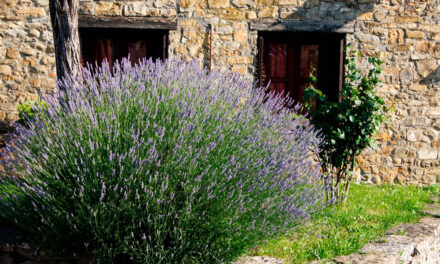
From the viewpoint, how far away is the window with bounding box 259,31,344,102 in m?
6.76

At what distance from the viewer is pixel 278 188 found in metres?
3.00

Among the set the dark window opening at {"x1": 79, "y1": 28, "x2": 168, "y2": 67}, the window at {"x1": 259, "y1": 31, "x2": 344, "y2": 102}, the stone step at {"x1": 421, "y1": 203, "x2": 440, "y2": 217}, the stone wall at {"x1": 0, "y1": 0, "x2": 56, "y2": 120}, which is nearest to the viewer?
the stone step at {"x1": 421, "y1": 203, "x2": 440, "y2": 217}

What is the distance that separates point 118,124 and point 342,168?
114 inches

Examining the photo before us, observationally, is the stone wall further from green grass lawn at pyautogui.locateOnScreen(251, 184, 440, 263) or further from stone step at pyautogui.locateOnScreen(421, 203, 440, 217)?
stone step at pyautogui.locateOnScreen(421, 203, 440, 217)

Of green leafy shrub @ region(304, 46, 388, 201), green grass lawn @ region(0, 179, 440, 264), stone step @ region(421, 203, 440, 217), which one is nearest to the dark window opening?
green leafy shrub @ region(304, 46, 388, 201)

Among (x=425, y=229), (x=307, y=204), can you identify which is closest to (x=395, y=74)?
(x=425, y=229)

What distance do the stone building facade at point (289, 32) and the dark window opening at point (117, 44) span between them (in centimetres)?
26

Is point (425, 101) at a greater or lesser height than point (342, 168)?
greater

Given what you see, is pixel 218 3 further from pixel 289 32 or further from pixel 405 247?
pixel 405 247

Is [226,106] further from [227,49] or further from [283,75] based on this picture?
[283,75]

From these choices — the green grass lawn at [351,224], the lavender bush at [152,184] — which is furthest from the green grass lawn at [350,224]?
the lavender bush at [152,184]

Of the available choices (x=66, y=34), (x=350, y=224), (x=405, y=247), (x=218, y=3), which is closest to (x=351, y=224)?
(x=350, y=224)

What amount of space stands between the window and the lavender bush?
3.87 meters

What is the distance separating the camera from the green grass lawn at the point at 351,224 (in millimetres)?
3338
